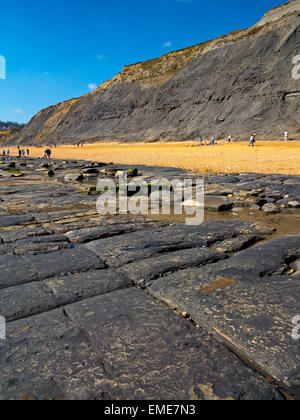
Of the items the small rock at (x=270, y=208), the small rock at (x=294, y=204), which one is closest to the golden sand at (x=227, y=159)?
the small rock at (x=294, y=204)

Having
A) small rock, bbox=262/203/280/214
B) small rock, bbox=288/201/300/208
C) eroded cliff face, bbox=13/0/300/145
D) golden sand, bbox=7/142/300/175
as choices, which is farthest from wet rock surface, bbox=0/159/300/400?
eroded cliff face, bbox=13/0/300/145

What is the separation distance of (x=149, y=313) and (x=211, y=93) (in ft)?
159

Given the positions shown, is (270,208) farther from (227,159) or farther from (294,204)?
(227,159)

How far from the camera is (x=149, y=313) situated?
2.19 meters

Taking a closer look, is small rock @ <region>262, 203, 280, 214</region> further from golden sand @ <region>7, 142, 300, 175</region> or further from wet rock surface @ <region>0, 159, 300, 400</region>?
golden sand @ <region>7, 142, 300, 175</region>

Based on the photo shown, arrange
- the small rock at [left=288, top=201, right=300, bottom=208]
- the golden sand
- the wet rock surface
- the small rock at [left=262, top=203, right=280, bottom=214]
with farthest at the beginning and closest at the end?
the golden sand < the small rock at [left=288, top=201, right=300, bottom=208] < the small rock at [left=262, top=203, right=280, bottom=214] < the wet rock surface

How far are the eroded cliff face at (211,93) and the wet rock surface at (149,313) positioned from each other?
3577 centimetres

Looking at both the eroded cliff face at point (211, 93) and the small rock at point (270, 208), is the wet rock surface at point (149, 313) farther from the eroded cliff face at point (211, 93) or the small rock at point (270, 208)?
the eroded cliff face at point (211, 93)

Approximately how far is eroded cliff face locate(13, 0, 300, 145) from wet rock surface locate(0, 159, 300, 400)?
35.8 meters

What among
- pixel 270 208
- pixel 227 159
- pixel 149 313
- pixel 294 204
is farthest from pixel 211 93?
pixel 149 313

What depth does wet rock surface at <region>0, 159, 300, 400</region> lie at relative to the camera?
5.15ft

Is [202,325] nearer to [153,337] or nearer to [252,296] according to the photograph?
[153,337]

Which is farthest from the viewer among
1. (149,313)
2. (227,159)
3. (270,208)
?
(227,159)

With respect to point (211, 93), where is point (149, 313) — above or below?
below
